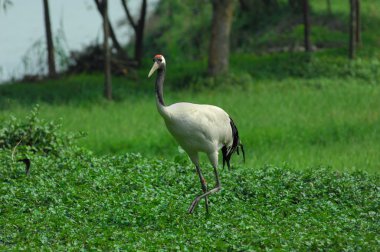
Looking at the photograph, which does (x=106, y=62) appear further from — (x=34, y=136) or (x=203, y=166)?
(x=203, y=166)

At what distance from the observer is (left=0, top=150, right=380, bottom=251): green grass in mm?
9633

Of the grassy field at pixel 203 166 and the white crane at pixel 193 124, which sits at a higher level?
the white crane at pixel 193 124

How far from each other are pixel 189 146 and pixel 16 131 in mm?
5069

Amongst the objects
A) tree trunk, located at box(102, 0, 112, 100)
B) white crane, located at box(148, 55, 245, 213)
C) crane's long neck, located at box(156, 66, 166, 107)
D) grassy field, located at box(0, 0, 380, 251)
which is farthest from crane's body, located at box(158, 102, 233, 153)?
tree trunk, located at box(102, 0, 112, 100)

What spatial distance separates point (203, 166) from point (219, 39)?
439 inches

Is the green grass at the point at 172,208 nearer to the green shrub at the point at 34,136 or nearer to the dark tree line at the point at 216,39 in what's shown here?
the green shrub at the point at 34,136

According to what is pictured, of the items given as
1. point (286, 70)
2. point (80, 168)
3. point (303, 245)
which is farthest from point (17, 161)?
point (286, 70)

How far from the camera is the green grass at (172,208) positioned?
31.6ft

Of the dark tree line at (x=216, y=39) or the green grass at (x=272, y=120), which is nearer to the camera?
the green grass at (x=272, y=120)

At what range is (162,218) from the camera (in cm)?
1063

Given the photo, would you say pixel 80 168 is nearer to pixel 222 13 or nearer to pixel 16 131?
pixel 16 131

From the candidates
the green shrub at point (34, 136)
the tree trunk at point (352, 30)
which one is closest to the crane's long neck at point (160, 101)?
the green shrub at point (34, 136)

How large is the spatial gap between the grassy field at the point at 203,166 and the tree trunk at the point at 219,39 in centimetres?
46

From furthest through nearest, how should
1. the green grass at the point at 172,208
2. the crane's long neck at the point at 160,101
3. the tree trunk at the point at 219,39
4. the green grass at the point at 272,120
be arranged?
1. the tree trunk at the point at 219,39
2. the green grass at the point at 272,120
3. the crane's long neck at the point at 160,101
4. the green grass at the point at 172,208
